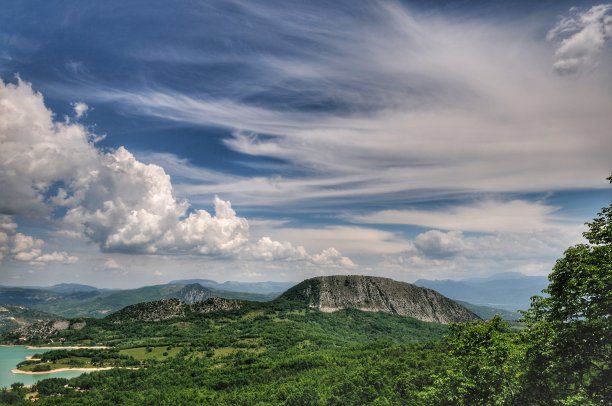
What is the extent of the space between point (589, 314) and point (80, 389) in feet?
669

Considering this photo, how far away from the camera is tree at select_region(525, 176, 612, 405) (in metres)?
35.2

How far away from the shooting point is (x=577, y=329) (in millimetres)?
37438

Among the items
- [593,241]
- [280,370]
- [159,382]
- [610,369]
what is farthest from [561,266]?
[159,382]

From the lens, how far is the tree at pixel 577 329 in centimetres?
3525

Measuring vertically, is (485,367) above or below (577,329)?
below

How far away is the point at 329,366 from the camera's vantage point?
16788 centimetres

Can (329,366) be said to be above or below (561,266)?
below

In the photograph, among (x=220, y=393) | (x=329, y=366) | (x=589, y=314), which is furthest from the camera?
(x=329, y=366)

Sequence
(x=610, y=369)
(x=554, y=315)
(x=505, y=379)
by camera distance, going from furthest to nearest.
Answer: (x=505, y=379) < (x=554, y=315) < (x=610, y=369)

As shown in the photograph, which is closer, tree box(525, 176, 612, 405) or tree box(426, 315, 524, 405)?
tree box(525, 176, 612, 405)

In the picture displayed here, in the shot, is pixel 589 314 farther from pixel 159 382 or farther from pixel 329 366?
pixel 159 382

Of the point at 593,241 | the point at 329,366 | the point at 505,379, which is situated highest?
the point at 593,241

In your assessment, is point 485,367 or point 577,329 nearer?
point 577,329

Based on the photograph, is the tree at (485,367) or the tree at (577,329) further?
the tree at (485,367)
